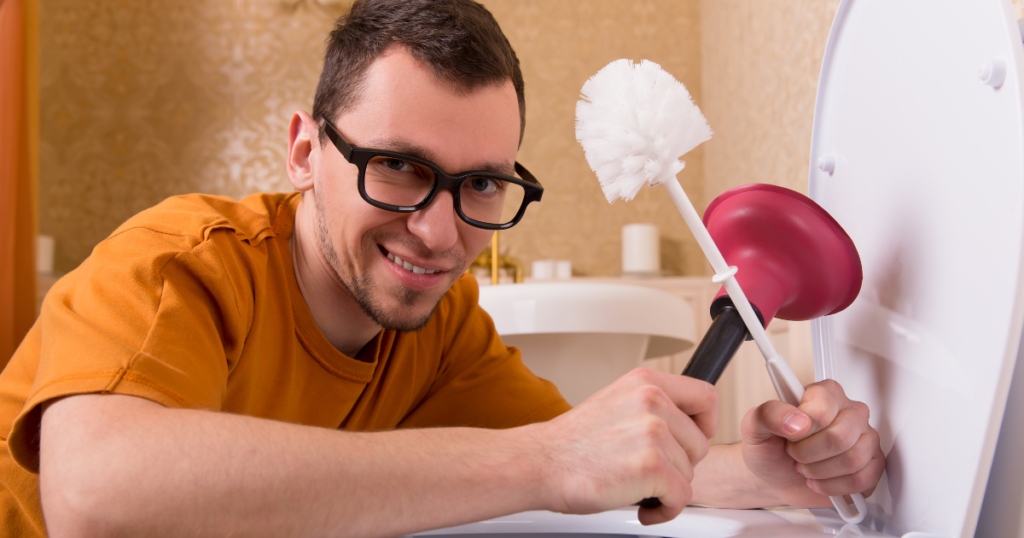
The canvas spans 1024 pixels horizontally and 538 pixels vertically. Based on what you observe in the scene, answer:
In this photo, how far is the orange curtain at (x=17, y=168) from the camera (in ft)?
6.23

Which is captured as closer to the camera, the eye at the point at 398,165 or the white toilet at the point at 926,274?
the white toilet at the point at 926,274

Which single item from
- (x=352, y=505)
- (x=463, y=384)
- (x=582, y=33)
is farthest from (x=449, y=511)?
(x=582, y=33)

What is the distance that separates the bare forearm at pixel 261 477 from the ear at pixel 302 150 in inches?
16.8

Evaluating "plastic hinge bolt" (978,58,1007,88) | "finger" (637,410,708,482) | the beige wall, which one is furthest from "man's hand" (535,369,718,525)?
the beige wall

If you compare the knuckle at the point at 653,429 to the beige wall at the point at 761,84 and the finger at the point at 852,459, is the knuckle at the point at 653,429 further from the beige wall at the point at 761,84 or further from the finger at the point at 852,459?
the beige wall at the point at 761,84

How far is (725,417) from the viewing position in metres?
2.25

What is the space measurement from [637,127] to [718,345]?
0.50 ft

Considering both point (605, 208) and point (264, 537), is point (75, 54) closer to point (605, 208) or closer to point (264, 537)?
point (605, 208)

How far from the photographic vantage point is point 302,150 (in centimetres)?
86

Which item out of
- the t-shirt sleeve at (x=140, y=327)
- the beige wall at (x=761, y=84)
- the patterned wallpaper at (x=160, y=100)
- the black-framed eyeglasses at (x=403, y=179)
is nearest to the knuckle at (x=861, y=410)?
the black-framed eyeglasses at (x=403, y=179)

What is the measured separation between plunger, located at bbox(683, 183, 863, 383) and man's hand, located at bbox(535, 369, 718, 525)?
3 centimetres

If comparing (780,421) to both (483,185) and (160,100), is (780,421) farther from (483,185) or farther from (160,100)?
(160,100)

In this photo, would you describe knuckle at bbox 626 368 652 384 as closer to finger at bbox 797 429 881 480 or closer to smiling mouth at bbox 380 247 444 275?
finger at bbox 797 429 881 480

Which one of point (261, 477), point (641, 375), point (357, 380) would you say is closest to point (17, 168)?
point (357, 380)
